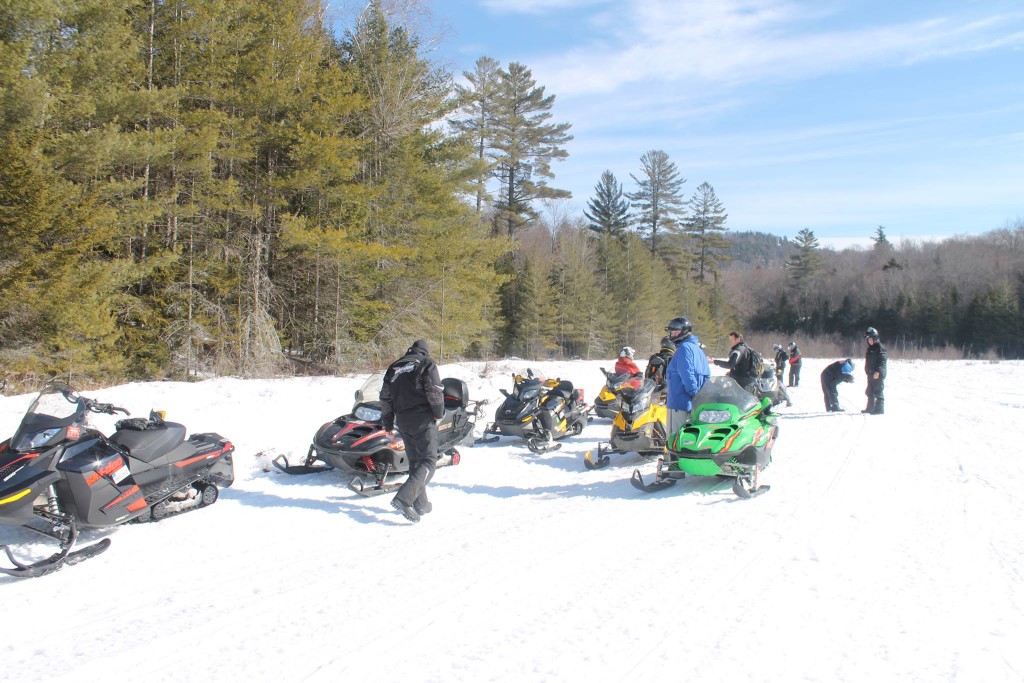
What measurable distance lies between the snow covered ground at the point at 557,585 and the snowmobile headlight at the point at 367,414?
743 millimetres

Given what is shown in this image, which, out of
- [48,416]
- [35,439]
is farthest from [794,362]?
[35,439]

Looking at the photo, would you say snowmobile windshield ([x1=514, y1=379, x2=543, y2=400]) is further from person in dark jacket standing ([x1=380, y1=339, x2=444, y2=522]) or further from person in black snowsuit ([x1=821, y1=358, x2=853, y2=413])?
person in black snowsuit ([x1=821, y1=358, x2=853, y2=413])

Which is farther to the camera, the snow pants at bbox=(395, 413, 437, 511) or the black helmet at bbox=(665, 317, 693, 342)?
the black helmet at bbox=(665, 317, 693, 342)

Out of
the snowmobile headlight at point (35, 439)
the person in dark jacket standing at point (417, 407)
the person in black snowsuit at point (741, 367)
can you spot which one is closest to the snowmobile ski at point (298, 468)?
the person in dark jacket standing at point (417, 407)

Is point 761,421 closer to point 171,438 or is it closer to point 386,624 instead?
point 386,624

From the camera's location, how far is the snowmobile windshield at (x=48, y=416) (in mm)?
4578

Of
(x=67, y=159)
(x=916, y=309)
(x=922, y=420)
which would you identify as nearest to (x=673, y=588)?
(x=922, y=420)

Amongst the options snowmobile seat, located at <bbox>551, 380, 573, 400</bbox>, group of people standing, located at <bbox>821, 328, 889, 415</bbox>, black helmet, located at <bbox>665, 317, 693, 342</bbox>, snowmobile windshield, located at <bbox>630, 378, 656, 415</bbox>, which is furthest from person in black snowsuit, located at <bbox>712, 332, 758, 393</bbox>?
group of people standing, located at <bbox>821, 328, 889, 415</bbox>

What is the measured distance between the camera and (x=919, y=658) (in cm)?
302

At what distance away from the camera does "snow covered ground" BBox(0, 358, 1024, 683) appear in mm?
3105

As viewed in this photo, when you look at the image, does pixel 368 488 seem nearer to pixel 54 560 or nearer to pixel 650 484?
pixel 54 560

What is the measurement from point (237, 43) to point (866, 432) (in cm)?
1548

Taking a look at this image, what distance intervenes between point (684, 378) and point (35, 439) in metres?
5.83

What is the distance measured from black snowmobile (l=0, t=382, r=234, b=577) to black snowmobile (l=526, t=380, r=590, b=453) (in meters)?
4.37
